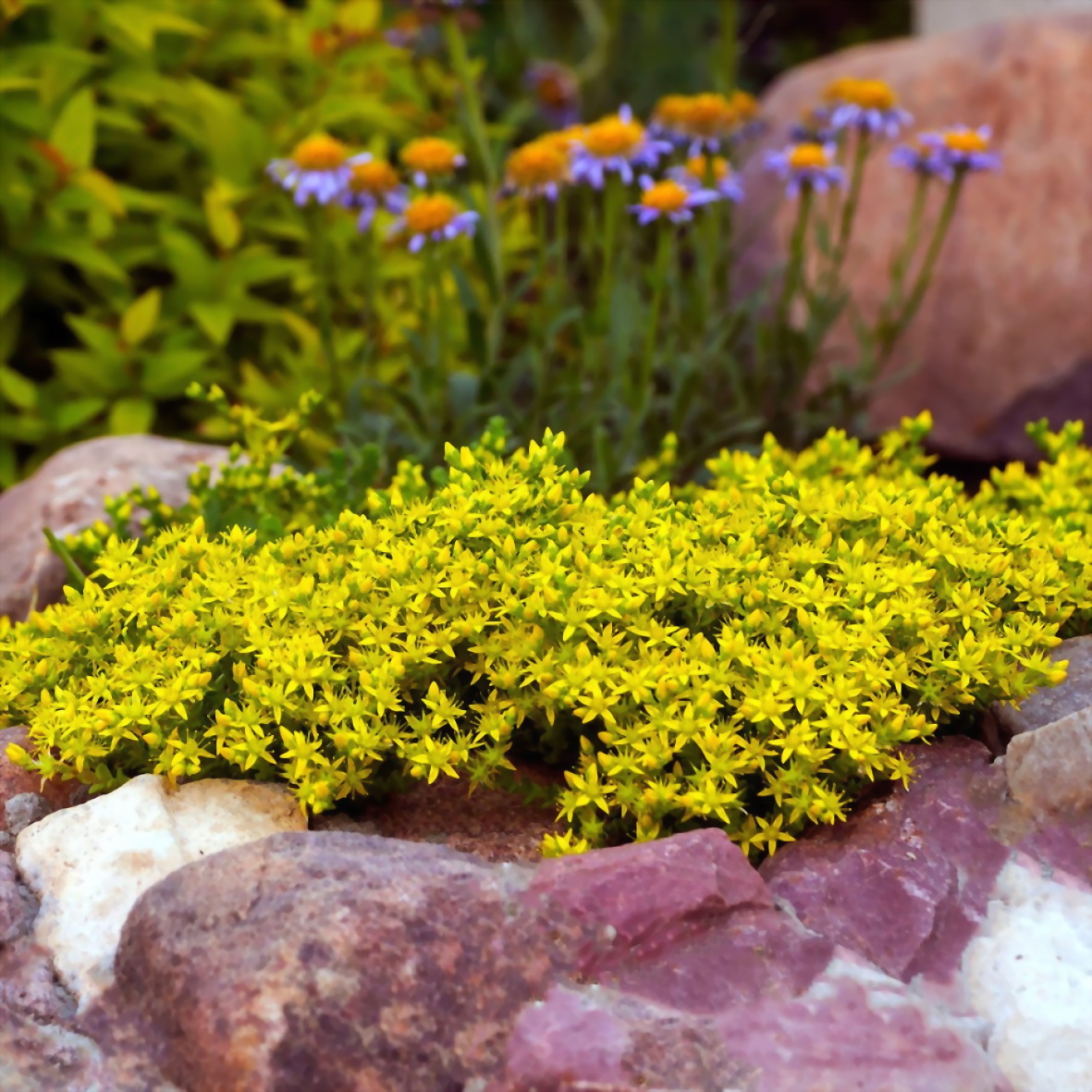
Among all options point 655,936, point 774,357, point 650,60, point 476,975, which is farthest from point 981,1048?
point 650,60

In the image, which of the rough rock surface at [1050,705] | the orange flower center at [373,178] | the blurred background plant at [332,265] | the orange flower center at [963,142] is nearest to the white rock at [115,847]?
the rough rock surface at [1050,705]

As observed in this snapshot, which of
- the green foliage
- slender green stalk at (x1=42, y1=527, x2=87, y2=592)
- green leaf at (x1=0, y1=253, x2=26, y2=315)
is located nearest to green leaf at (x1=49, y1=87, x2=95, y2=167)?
the green foliage

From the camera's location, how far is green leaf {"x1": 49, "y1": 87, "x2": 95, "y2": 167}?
12.0 ft

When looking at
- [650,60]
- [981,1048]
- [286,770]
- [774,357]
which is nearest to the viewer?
[981,1048]

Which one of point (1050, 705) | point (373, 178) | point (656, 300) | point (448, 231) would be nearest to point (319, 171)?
point (373, 178)

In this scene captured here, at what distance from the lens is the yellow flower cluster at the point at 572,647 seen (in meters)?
1.79

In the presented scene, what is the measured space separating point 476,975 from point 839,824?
1.98 ft

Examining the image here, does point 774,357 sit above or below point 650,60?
below

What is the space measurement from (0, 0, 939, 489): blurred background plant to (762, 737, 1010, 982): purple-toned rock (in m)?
1.46

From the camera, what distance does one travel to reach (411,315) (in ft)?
14.0

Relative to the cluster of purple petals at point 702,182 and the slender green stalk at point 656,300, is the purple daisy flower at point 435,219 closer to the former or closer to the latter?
the slender green stalk at point 656,300

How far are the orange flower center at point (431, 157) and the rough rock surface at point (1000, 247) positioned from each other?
167 centimetres

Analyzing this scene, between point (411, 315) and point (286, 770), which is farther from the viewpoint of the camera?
point (411, 315)

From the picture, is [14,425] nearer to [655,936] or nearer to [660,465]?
[660,465]
